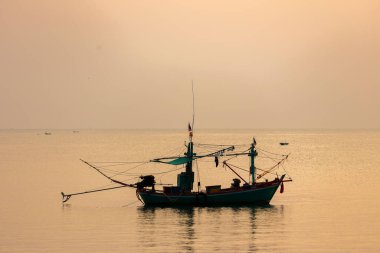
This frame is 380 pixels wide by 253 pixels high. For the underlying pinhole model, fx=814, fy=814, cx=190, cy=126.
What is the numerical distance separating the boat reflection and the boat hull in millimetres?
603

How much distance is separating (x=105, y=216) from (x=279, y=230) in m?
12.4

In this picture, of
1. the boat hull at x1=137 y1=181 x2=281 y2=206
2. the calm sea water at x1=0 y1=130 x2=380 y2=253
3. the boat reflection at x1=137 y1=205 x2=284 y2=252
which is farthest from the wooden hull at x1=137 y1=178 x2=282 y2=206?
the calm sea water at x1=0 y1=130 x2=380 y2=253

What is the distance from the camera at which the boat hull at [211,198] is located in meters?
56.3

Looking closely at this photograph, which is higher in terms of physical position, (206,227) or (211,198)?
(211,198)

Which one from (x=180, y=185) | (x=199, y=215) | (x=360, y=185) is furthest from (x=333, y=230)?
(x=360, y=185)

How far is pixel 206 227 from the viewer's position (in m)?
48.3

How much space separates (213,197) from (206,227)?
8.10 m

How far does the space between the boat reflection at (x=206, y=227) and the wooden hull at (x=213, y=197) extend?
606mm

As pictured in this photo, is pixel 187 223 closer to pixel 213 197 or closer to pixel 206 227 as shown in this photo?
pixel 206 227

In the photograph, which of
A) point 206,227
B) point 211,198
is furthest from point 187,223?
point 211,198

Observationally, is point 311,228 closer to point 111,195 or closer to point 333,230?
point 333,230

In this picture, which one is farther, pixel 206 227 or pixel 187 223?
pixel 187 223

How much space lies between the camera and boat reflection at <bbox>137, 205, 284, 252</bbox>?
4222cm

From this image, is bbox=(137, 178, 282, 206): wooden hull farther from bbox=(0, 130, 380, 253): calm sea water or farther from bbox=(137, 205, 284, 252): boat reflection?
bbox=(0, 130, 380, 253): calm sea water
